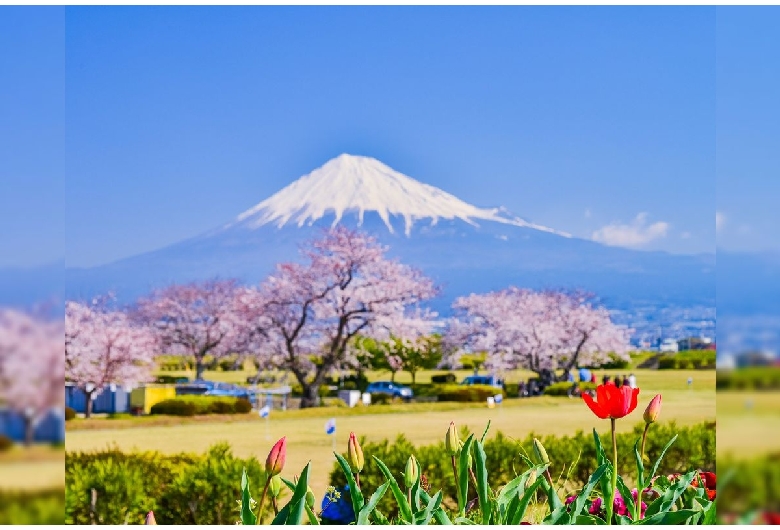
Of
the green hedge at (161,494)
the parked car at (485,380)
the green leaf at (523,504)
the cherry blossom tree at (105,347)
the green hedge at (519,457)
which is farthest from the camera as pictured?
the parked car at (485,380)

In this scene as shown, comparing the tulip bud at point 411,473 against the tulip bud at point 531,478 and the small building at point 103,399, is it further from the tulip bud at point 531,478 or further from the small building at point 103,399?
the small building at point 103,399

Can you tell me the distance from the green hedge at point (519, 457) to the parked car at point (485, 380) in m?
2.90

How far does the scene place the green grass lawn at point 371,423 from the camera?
7355mm

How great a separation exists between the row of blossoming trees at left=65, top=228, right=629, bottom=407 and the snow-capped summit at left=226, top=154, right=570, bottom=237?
0.32 metres

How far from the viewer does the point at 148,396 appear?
7953 mm

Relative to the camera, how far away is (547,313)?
29.8 feet

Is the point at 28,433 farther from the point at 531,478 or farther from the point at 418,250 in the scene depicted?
the point at 418,250

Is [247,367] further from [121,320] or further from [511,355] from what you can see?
[511,355]

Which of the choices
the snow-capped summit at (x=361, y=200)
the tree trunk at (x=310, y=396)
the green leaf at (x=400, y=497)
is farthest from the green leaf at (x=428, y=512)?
the tree trunk at (x=310, y=396)

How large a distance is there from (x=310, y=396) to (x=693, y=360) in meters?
3.86

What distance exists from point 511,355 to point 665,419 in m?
1.74

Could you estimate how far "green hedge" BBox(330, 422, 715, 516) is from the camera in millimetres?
4250

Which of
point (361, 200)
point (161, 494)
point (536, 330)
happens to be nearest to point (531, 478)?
point (161, 494)

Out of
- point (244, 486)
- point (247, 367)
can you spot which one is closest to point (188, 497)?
point (244, 486)
